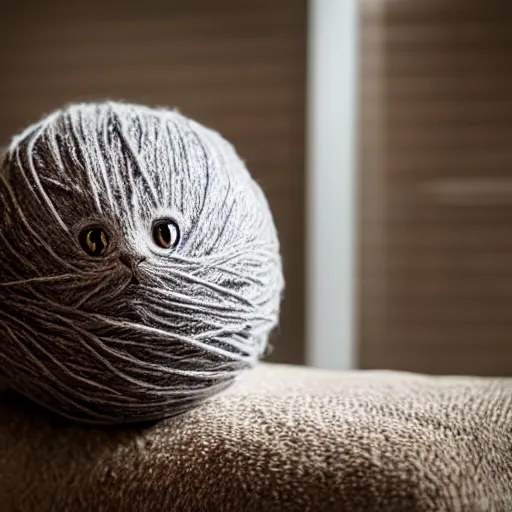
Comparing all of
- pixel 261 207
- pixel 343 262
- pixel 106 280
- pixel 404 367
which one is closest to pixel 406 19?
pixel 343 262

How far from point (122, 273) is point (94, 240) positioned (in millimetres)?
27

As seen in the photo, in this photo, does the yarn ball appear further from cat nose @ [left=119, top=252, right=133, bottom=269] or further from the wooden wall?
the wooden wall

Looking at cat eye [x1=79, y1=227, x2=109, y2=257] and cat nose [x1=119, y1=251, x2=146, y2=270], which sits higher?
cat eye [x1=79, y1=227, x2=109, y2=257]

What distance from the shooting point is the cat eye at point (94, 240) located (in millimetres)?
447

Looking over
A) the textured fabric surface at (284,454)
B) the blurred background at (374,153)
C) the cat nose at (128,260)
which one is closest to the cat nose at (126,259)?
the cat nose at (128,260)

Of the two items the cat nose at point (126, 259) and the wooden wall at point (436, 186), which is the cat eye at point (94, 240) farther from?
the wooden wall at point (436, 186)

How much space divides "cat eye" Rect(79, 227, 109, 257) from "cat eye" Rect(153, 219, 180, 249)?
3 cm

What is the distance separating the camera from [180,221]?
1.51 ft

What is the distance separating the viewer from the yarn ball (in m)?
0.44

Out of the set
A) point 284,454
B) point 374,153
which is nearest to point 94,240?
point 284,454

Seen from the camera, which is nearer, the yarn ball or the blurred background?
the yarn ball

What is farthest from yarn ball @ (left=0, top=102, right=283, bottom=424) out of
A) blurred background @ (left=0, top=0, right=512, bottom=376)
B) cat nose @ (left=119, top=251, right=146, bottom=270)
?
blurred background @ (left=0, top=0, right=512, bottom=376)

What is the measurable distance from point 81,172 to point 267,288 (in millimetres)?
138

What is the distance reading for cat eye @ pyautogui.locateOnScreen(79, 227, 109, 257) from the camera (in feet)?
1.47
